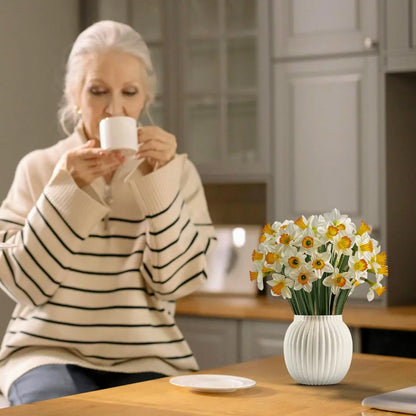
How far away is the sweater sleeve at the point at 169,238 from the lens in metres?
2.45

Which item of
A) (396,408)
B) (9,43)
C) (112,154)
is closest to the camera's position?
(396,408)

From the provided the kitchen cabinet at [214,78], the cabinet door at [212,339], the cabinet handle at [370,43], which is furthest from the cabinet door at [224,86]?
the cabinet door at [212,339]

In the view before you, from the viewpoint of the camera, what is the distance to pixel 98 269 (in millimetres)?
2508

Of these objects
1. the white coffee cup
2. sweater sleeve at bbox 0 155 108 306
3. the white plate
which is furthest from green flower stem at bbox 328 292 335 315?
sweater sleeve at bbox 0 155 108 306

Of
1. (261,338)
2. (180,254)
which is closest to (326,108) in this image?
(261,338)

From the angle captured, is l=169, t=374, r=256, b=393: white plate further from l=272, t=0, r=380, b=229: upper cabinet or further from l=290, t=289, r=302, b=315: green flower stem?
l=272, t=0, r=380, b=229: upper cabinet

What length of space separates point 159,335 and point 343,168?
4.68 ft

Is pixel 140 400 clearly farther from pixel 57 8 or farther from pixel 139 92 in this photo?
pixel 57 8

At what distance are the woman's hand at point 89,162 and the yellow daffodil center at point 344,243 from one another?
29.6 inches

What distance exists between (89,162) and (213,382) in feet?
2.56

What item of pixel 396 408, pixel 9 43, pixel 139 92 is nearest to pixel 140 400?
pixel 396 408

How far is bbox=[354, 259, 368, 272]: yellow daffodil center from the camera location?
1.84 m

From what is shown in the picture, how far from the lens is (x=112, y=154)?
2.38m

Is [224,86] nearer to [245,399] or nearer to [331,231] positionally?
[331,231]
